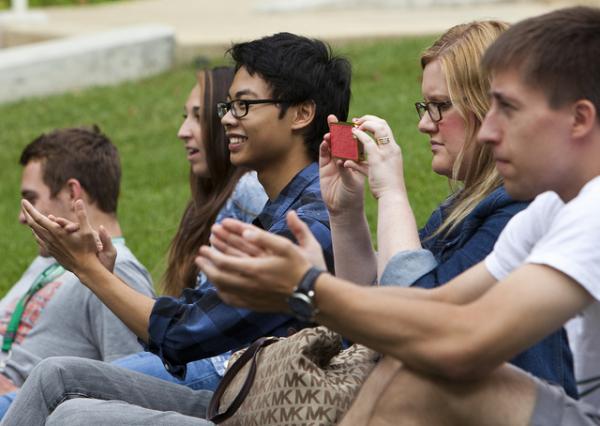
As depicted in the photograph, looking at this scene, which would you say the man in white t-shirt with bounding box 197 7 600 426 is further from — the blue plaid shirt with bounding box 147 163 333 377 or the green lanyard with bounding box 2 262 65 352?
the green lanyard with bounding box 2 262 65 352

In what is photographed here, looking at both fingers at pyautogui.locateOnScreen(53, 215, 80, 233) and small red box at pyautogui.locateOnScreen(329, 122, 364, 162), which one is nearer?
small red box at pyautogui.locateOnScreen(329, 122, 364, 162)

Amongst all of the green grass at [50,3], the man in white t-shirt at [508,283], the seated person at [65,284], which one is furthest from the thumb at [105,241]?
the green grass at [50,3]

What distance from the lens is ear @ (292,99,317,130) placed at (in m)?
4.72

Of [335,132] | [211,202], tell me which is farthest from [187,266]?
[335,132]

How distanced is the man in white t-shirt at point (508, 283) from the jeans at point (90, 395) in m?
1.06

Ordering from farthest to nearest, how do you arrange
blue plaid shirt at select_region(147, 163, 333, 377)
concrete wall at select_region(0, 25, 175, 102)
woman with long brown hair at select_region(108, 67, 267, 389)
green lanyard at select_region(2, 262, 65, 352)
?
concrete wall at select_region(0, 25, 175, 102) < woman with long brown hair at select_region(108, 67, 267, 389) < green lanyard at select_region(2, 262, 65, 352) < blue plaid shirt at select_region(147, 163, 333, 377)

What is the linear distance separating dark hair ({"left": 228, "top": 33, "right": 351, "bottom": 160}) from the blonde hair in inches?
28.2

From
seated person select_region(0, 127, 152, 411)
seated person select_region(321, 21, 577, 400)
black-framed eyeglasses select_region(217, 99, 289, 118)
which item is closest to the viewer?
seated person select_region(321, 21, 577, 400)

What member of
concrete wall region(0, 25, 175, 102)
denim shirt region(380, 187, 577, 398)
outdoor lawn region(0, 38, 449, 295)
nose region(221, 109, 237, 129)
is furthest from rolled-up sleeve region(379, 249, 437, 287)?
concrete wall region(0, 25, 175, 102)

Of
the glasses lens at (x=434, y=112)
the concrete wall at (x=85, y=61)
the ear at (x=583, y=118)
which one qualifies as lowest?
the concrete wall at (x=85, y=61)

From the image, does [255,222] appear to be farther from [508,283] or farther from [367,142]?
[508,283]

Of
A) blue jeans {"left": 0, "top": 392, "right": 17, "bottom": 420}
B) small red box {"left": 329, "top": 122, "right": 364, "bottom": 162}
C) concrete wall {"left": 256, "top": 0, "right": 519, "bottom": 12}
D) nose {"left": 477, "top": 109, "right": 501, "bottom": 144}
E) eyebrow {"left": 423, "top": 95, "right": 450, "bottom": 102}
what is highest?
nose {"left": 477, "top": 109, "right": 501, "bottom": 144}

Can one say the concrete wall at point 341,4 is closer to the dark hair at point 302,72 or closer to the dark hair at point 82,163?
the dark hair at point 82,163

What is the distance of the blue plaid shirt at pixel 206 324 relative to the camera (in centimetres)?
406
